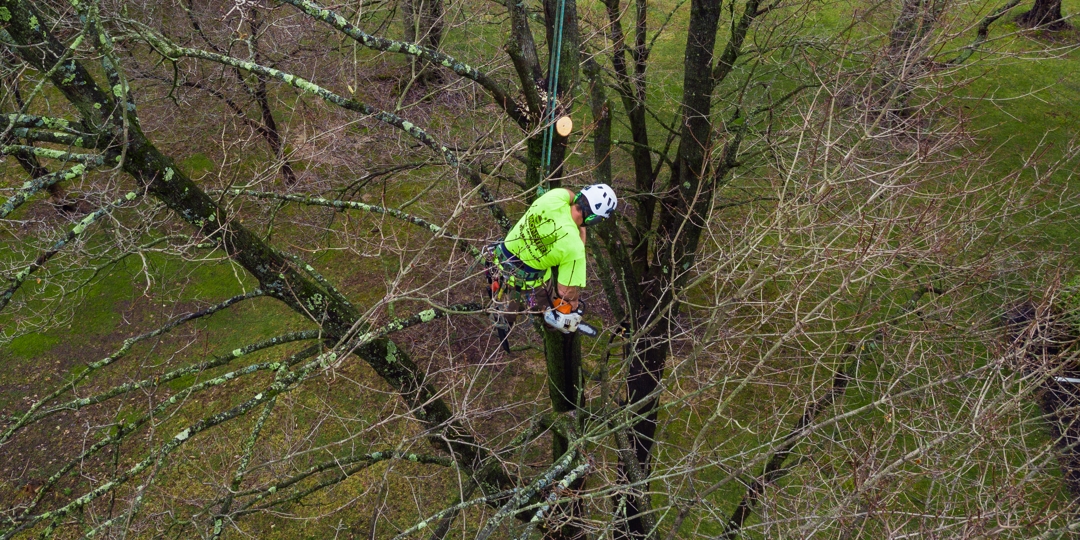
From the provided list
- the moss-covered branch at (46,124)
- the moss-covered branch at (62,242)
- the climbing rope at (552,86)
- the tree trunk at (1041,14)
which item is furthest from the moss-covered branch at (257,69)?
the tree trunk at (1041,14)

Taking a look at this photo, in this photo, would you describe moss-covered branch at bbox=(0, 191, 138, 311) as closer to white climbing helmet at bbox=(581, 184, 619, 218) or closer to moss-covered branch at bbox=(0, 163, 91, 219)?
moss-covered branch at bbox=(0, 163, 91, 219)

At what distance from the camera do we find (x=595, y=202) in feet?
16.1

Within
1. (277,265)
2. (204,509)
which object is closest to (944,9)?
(277,265)

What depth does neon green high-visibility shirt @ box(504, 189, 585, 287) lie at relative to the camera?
188 inches

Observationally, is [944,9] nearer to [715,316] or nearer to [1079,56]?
[715,316]

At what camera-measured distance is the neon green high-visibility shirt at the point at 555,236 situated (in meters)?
4.79

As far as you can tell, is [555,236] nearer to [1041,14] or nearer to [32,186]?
[32,186]

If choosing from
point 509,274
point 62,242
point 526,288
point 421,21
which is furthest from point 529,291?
point 421,21

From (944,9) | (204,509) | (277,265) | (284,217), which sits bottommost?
(284,217)

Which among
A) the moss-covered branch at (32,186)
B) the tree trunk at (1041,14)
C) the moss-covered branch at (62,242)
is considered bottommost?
the tree trunk at (1041,14)

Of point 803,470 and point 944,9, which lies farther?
point 803,470

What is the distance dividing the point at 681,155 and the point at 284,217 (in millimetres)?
7114

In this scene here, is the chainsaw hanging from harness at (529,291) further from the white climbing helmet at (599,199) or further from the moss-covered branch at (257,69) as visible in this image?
the moss-covered branch at (257,69)

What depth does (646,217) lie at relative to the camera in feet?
28.1
